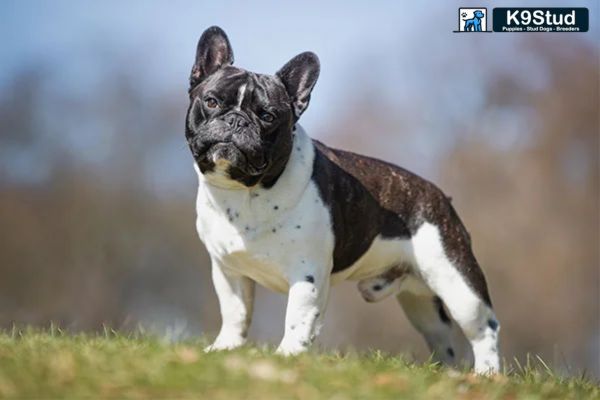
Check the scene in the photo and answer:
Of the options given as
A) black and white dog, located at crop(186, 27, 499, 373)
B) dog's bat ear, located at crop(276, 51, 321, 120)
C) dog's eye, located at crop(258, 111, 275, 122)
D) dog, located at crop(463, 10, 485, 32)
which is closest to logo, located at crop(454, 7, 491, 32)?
dog, located at crop(463, 10, 485, 32)

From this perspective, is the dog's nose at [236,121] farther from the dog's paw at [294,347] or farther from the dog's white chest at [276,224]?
the dog's paw at [294,347]

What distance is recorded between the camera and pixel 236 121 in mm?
5367

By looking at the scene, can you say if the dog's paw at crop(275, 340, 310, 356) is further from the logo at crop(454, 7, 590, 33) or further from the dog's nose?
the logo at crop(454, 7, 590, 33)

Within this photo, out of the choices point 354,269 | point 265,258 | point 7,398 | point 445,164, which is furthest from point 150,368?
point 445,164

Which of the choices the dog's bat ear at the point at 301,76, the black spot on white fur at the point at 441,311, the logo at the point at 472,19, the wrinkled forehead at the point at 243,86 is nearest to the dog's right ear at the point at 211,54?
the wrinkled forehead at the point at 243,86

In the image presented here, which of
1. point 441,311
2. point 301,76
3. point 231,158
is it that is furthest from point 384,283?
point 231,158

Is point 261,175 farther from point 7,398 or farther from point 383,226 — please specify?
point 7,398

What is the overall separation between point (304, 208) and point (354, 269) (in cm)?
77

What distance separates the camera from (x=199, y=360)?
4.51 meters

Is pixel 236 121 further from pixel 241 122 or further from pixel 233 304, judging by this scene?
pixel 233 304

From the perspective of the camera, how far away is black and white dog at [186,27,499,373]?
Result: 546 centimetres

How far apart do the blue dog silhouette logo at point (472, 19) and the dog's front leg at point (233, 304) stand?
321cm

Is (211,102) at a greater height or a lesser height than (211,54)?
lesser

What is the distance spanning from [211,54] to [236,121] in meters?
0.65
